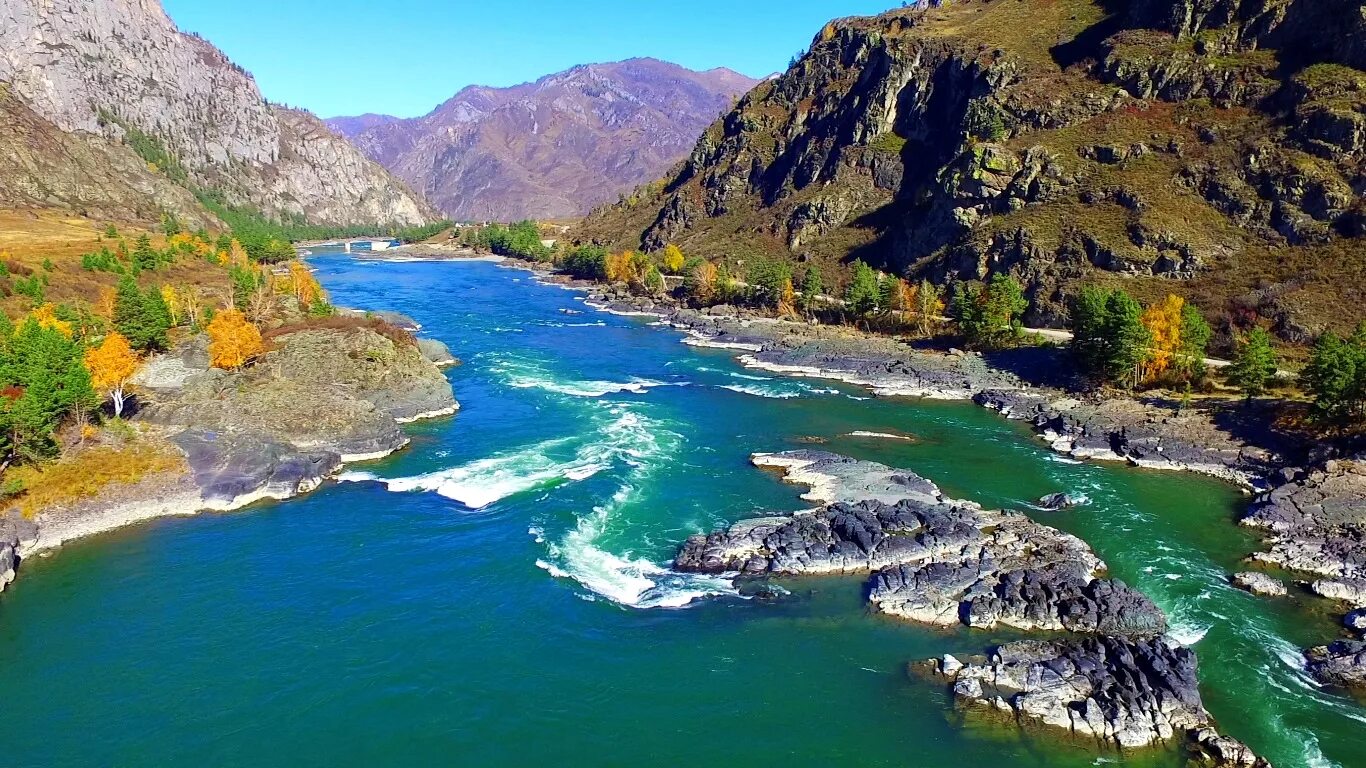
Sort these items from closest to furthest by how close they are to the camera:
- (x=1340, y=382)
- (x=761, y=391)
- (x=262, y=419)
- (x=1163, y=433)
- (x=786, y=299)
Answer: (x=1340, y=382)
(x=262, y=419)
(x=1163, y=433)
(x=761, y=391)
(x=786, y=299)

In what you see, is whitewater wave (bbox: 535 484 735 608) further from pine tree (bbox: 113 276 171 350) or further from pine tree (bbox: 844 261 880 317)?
pine tree (bbox: 844 261 880 317)

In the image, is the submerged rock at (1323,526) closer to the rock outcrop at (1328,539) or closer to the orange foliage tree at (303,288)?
the rock outcrop at (1328,539)

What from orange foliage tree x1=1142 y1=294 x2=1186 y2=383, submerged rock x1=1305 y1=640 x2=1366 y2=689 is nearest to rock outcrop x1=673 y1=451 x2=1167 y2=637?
submerged rock x1=1305 y1=640 x2=1366 y2=689

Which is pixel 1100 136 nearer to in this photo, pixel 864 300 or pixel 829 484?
pixel 864 300

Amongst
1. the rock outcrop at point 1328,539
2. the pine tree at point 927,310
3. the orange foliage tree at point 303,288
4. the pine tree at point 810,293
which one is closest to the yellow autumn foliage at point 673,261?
the pine tree at point 810,293

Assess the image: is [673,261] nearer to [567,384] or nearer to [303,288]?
[303,288]

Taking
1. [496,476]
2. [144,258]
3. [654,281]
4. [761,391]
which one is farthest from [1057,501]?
[144,258]
